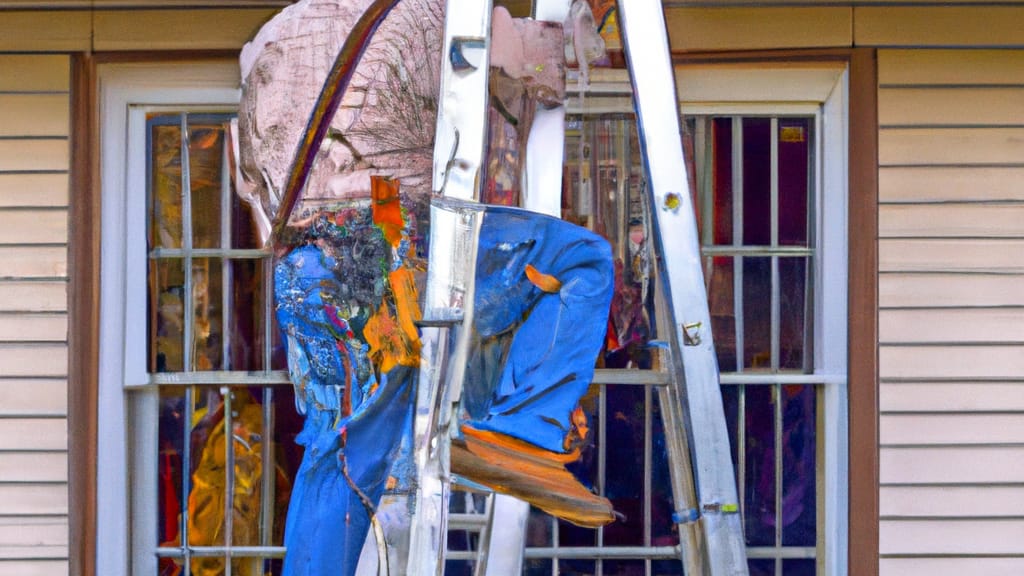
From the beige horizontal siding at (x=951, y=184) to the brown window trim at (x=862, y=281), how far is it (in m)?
0.05

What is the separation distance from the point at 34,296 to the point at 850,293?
210cm

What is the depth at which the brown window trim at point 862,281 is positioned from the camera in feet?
8.14

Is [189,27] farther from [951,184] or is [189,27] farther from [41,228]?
[951,184]

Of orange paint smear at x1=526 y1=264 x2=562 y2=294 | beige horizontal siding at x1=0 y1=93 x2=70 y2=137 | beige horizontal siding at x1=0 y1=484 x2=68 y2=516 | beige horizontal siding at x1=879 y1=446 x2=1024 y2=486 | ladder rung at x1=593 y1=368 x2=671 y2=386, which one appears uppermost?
beige horizontal siding at x1=0 y1=93 x2=70 y2=137

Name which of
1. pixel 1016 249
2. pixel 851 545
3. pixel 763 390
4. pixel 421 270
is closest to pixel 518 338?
pixel 421 270

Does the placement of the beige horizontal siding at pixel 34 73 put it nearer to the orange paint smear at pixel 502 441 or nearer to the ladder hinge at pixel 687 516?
the orange paint smear at pixel 502 441

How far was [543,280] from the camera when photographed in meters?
1.42

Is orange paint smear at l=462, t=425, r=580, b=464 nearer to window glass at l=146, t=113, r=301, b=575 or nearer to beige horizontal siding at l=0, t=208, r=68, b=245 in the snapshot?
window glass at l=146, t=113, r=301, b=575

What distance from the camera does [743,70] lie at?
251 centimetres

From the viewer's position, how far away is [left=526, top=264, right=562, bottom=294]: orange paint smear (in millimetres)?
1421

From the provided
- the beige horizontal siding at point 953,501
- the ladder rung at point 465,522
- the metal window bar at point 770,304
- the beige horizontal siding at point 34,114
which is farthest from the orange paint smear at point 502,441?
the beige horizontal siding at point 34,114

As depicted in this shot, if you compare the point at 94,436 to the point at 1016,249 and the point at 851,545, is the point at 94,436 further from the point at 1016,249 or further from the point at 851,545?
the point at 1016,249

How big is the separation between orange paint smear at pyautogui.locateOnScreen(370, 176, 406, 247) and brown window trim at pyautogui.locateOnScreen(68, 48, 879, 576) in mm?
1092

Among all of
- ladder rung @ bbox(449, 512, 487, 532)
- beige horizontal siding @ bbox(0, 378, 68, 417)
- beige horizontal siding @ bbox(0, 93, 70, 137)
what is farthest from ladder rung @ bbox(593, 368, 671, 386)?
beige horizontal siding @ bbox(0, 93, 70, 137)
